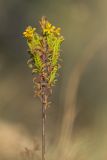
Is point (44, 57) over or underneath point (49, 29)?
underneath

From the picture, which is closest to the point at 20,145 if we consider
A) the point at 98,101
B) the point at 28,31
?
the point at 98,101

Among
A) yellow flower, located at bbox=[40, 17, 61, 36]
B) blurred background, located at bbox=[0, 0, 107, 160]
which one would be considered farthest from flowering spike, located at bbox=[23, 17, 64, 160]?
blurred background, located at bbox=[0, 0, 107, 160]

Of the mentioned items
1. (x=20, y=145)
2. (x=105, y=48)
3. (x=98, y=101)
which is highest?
(x=105, y=48)

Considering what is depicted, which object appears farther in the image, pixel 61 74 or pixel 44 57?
pixel 61 74

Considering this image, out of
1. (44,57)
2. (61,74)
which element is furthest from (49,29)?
(61,74)

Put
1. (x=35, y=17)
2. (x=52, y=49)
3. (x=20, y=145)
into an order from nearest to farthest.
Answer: (x=52, y=49), (x=20, y=145), (x=35, y=17)

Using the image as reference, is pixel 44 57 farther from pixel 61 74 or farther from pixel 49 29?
pixel 61 74

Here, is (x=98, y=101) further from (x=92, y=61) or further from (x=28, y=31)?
(x=28, y=31)

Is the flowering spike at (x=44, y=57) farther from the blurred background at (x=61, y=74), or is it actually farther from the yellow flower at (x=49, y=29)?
the blurred background at (x=61, y=74)
